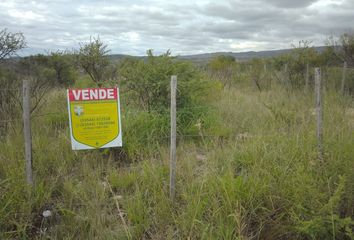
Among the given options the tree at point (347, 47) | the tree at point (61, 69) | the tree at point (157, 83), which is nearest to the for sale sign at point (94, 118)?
the tree at point (157, 83)

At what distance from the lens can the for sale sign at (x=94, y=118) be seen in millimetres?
3457

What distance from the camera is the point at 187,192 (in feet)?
10.6

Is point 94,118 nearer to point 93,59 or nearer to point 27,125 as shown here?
point 27,125

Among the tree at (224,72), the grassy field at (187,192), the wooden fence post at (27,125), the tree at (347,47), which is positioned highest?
the tree at (347,47)

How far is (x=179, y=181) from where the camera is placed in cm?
344

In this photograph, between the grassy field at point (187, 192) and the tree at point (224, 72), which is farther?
the tree at point (224, 72)

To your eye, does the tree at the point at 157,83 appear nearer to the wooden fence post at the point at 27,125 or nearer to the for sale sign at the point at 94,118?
the for sale sign at the point at 94,118

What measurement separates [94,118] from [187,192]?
148cm

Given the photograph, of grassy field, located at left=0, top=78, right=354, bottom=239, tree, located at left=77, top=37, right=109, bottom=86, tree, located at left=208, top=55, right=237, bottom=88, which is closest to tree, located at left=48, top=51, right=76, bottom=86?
tree, located at left=77, top=37, right=109, bottom=86

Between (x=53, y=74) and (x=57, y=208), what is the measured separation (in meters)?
16.2

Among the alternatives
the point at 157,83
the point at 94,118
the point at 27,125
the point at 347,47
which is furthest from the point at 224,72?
the point at 27,125

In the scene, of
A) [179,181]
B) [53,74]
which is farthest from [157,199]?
[53,74]

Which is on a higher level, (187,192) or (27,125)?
(27,125)

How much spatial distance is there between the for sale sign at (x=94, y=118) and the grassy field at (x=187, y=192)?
1.65ft
